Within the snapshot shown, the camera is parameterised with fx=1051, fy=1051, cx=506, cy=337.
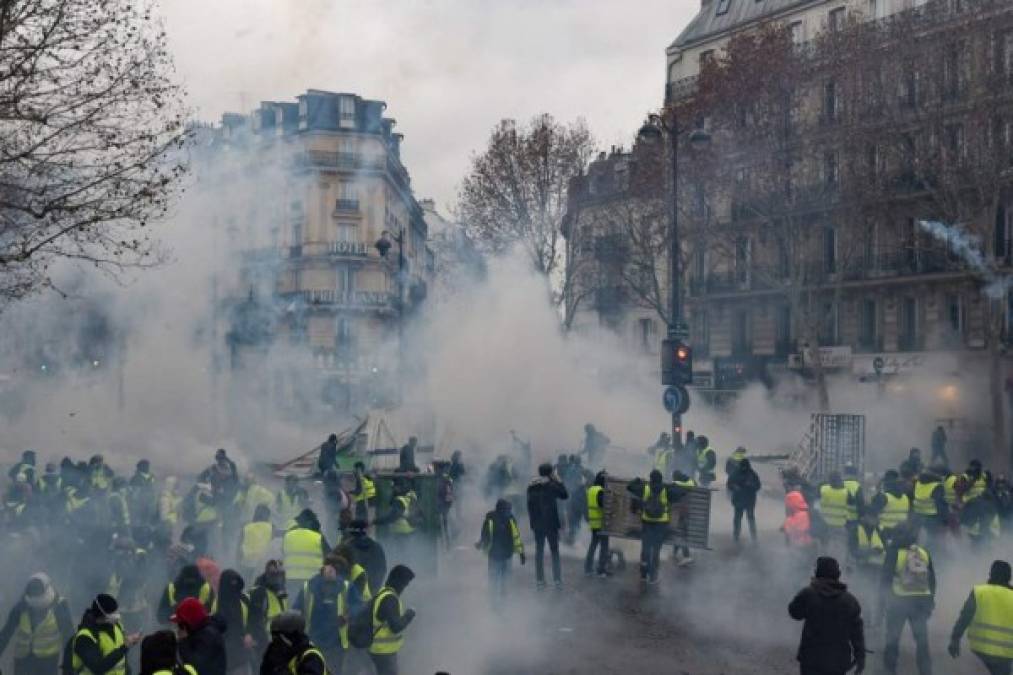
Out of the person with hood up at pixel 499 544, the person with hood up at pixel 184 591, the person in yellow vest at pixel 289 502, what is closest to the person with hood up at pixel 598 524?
the person with hood up at pixel 499 544

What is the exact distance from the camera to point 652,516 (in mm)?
13406

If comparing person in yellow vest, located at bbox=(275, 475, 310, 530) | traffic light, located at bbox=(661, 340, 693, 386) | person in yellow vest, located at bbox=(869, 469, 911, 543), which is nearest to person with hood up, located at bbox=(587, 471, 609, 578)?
person in yellow vest, located at bbox=(869, 469, 911, 543)

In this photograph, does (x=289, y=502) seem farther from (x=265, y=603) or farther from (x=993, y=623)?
(x=993, y=623)

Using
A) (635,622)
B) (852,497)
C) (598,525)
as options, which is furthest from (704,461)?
(635,622)

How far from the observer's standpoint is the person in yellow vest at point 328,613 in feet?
26.0

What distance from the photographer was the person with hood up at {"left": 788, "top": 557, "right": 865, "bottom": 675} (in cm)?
737

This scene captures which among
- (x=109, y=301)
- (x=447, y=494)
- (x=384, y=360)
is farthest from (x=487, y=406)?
(x=447, y=494)

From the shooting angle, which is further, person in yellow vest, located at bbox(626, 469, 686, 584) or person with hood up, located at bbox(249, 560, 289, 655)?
person in yellow vest, located at bbox(626, 469, 686, 584)

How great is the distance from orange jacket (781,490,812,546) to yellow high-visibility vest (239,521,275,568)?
7.68m

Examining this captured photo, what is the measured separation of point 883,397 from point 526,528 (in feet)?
64.5

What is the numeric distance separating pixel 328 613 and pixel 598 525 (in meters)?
6.80

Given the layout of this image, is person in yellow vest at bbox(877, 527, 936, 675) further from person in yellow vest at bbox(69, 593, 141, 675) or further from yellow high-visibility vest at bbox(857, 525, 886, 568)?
person in yellow vest at bbox(69, 593, 141, 675)

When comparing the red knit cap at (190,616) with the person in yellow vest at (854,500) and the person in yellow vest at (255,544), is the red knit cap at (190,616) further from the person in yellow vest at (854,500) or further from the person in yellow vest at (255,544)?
the person in yellow vest at (854,500)

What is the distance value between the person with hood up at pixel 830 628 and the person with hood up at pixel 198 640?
3973 millimetres
